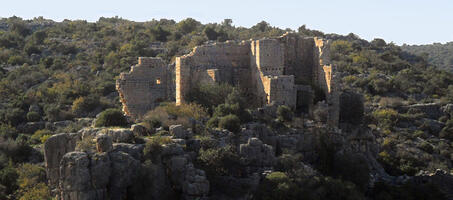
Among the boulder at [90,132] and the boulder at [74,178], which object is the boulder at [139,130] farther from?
the boulder at [74,178]

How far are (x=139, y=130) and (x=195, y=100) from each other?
16.1ft

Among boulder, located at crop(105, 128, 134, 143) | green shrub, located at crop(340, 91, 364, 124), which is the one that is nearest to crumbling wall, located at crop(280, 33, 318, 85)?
green shrub, located at crop(340, 91, 364, 124)

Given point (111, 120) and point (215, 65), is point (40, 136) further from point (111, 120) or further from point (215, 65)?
point (111, 120)

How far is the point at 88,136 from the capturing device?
21.7 meters

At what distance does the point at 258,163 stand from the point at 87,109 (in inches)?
904

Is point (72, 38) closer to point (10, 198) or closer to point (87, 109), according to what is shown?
point (87, 109)

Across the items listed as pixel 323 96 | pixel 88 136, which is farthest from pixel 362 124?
pixel 88 136

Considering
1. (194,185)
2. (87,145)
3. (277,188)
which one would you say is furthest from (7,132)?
(277,188)

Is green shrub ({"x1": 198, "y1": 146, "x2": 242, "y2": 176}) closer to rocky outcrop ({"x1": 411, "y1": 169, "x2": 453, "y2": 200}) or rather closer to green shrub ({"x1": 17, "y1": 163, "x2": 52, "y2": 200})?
green shrub ({"x1": 17, "y1": 163, "x2": 52, "y2": 200})

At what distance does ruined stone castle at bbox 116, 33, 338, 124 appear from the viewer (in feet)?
89.2

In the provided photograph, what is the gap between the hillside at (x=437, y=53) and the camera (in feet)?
294

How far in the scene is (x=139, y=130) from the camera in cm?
2239

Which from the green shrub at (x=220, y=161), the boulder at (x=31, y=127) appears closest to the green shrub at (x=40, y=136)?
the boulder at (x=31, y=127)

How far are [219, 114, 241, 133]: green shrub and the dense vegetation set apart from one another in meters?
0.04
